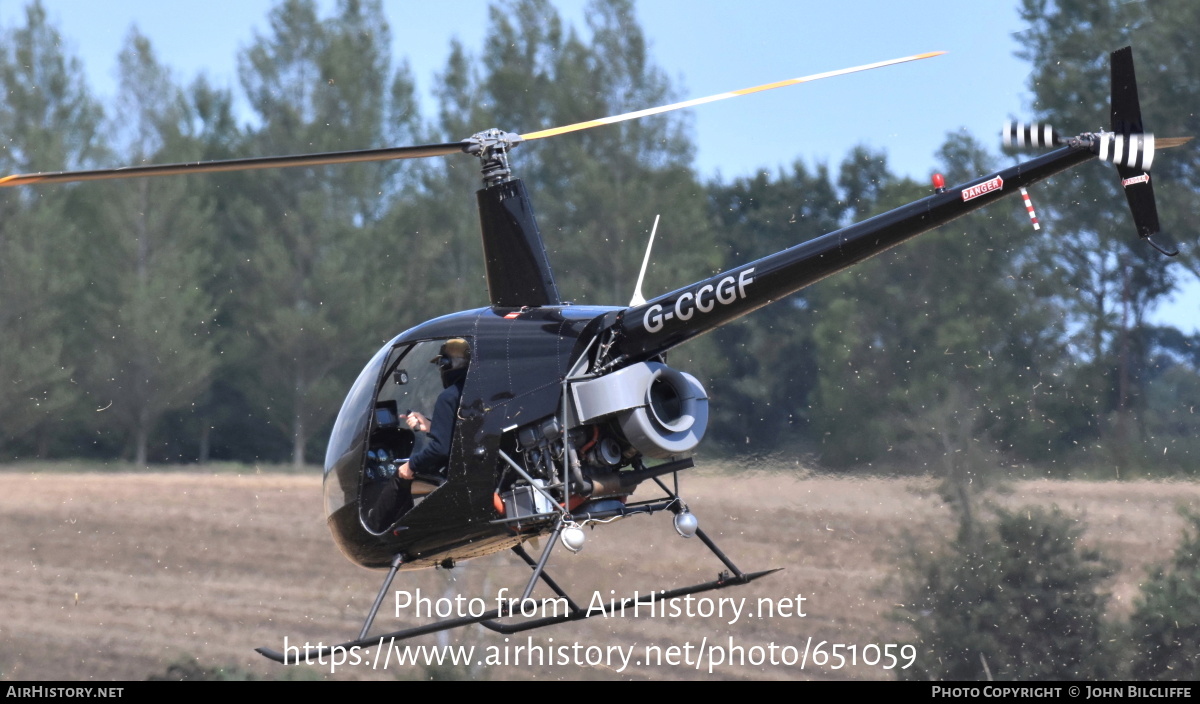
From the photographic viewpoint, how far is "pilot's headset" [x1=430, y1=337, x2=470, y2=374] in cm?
879

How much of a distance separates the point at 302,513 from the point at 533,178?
6.03 meters

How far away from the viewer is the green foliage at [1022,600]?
15.9 m

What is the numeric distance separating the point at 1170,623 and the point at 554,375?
10.8 m

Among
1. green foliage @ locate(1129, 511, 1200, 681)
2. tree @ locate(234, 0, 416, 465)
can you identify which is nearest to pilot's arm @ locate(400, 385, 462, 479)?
green foliage @ locate(1129, 511, 1200, 681)

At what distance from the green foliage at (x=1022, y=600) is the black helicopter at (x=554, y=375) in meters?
8.13

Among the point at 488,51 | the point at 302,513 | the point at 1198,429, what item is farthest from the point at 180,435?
the point at 1198,429

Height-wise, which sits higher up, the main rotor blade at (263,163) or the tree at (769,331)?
the main rotor blade at (263,163)

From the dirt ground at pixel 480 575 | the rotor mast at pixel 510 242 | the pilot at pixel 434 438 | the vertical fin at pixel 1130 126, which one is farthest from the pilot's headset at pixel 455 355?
the dirt ground at pixel 480 575

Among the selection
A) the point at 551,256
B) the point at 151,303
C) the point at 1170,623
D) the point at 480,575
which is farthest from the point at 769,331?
the point at 151,303

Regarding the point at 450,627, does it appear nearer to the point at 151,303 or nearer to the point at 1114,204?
the point at 1114,204

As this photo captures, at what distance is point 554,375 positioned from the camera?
27.2ft

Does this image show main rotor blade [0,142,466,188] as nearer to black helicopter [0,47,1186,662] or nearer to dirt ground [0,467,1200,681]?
black helicopter [0,47,1186,662]

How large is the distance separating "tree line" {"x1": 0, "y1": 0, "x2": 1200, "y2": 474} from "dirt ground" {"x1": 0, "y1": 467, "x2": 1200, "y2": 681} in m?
0.52

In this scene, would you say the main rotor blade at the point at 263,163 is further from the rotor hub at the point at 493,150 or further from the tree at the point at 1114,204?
the tree at the point at 1114,204
